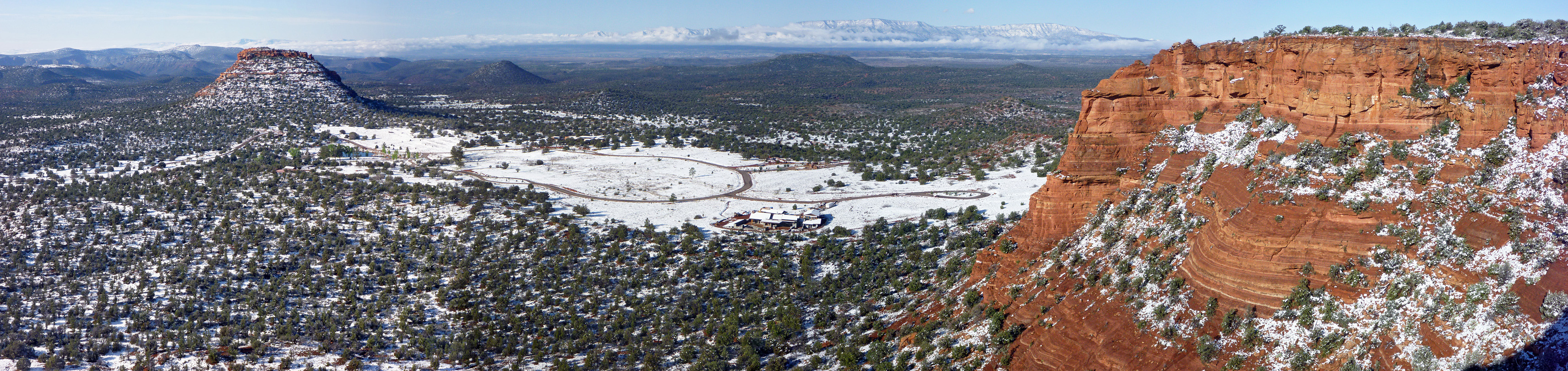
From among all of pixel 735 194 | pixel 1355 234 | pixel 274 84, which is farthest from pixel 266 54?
pixel 1355 234

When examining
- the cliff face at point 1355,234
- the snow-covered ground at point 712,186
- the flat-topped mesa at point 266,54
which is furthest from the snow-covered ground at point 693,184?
the flat-topped mesa at point 266,54

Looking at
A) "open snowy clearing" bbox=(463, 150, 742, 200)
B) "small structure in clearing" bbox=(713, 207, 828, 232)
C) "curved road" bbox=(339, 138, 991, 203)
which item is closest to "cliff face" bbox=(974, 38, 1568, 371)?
"small structure in clearing" bbox=(713, 207, 828, 232)

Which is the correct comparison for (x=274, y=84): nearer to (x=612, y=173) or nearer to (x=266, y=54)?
(x=266, y=54)

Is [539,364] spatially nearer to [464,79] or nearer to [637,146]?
[637,146]

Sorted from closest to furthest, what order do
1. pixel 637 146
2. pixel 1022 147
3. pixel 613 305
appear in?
pixel 613 305 → pixel 1022 147 → pixel 637 146

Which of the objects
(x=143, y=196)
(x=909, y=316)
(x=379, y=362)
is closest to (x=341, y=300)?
(x=379, y=362)

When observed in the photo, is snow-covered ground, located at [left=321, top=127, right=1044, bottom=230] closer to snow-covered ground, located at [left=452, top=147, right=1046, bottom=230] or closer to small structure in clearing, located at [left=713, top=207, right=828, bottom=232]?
snow-covered ground, located at [left=452, top=147, right=1046, bottom=230]
